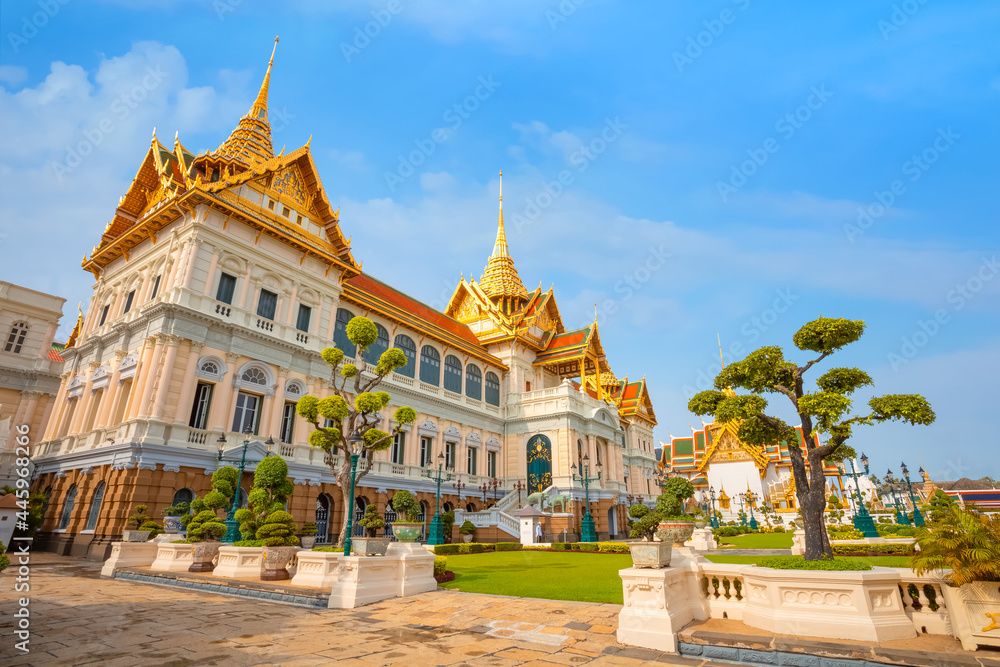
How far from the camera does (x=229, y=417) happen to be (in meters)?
18.5

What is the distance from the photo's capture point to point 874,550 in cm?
1578

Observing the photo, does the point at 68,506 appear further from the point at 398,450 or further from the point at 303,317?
the point at 398,450

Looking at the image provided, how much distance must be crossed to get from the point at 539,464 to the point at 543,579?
20.3m

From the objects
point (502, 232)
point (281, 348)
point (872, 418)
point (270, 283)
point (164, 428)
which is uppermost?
point (502, 232)

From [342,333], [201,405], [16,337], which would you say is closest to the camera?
[201,405]

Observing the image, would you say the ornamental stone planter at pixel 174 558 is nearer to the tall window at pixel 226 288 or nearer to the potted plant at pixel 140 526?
the potted plant at pixel 140 526

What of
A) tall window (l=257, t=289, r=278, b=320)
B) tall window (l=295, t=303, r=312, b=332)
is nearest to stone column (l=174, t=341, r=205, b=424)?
tall window (l=257, t=289, r=278, b=320)

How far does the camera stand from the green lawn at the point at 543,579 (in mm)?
9305

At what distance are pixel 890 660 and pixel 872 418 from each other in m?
4.66

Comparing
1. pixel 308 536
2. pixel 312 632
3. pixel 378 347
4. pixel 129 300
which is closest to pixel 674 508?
pixel 312 632

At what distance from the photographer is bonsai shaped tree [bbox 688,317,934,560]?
8133 mm

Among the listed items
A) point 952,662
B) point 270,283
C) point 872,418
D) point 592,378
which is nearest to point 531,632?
point 952,662

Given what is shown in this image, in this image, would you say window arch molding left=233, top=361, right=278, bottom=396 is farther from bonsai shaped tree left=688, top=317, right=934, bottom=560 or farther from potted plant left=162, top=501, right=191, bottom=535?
bonsai shaped tree left=688, top=317, right=934, bottom=560

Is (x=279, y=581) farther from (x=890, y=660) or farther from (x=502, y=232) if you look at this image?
(x=502, y=232)
